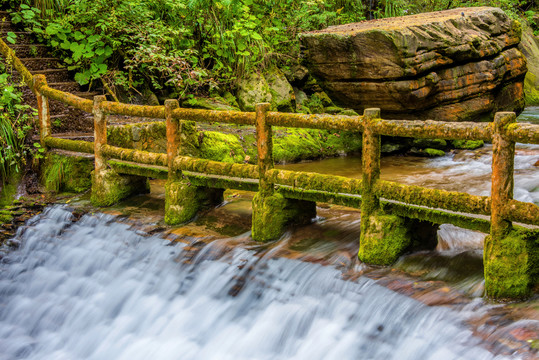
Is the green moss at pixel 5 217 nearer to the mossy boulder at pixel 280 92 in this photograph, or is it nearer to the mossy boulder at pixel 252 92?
the mossy boulder at pixel 252 92

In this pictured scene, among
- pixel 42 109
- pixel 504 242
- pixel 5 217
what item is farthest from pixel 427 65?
pixel 5 217

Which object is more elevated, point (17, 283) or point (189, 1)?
point (189, 1)

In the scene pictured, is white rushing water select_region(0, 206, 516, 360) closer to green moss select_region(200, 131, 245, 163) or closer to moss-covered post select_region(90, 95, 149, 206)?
moss-covered post select_region(90, 95, 149, 206)

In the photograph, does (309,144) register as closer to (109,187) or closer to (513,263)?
(109,187)

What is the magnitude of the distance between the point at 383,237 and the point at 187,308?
1.94 meters

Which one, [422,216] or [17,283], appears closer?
[422,216]

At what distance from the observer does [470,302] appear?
3982mm

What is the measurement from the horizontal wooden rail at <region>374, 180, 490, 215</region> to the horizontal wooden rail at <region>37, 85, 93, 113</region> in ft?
13.8

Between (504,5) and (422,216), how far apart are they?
1317 centimetres

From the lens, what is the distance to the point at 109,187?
7.11 metres

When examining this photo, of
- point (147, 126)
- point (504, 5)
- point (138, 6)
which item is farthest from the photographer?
point (504, 5)

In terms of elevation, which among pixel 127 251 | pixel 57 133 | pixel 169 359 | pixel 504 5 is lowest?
pixel 169 359

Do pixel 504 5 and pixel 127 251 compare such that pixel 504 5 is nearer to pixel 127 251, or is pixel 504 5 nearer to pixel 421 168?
pixel 421 168

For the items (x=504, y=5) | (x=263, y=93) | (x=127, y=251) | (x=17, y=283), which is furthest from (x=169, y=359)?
(x=504, y=5)
